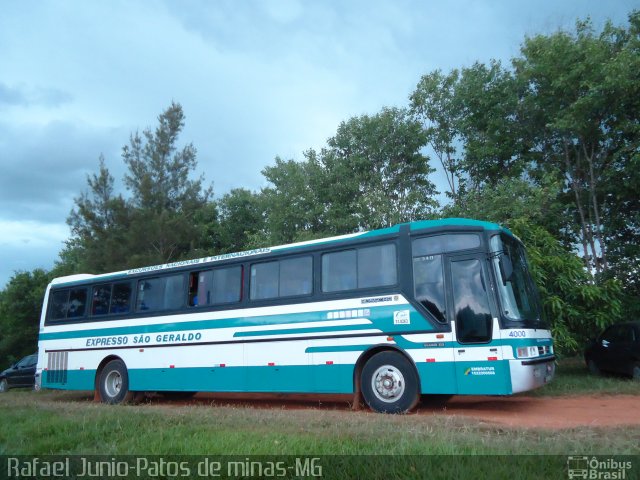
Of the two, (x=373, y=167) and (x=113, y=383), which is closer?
(x=113, y=383)

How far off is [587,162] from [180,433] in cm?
1653

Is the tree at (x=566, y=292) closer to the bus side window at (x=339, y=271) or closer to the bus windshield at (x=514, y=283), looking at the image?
the bus windshield at (x=514, y=283)

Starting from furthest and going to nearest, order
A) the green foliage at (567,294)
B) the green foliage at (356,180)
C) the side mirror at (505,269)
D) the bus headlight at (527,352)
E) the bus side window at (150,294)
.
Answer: the green foliage at (356,180), the green foliage at (567,294), the bus side window at (150,294), the side mirror at (505,269), the bus headlight at (527,352)

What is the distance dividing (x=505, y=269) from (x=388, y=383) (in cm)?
273

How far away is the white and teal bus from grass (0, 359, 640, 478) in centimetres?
132

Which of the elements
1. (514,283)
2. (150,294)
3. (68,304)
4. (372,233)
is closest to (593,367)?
(514,283)

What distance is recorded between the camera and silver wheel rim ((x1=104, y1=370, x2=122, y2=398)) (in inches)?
513

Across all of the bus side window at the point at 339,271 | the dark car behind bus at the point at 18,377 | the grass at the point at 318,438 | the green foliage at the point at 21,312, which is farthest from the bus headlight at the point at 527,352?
the green foliage at the point at 21,312

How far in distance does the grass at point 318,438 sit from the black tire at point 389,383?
102 centimetres

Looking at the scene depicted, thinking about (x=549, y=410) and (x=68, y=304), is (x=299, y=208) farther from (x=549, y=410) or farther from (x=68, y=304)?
(x=549, y=410)

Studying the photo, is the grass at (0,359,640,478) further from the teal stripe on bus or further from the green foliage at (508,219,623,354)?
the green foliage at (508,219,623,354)

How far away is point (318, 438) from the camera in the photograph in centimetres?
592

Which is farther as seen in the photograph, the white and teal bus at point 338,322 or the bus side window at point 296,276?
the bus side window at point 296,276

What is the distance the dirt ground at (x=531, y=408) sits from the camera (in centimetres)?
807
